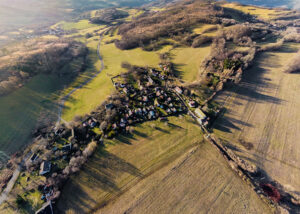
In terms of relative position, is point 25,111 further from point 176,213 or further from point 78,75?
point 176,213

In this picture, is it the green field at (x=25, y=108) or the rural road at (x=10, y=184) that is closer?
the rural road at (x=10, y=184)

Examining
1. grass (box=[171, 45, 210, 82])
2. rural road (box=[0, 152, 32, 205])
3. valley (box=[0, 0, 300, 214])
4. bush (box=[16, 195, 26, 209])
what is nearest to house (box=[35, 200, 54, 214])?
valley (box=[0, 0, 300, 214])

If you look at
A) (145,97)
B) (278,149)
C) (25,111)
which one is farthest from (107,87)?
(278,149)

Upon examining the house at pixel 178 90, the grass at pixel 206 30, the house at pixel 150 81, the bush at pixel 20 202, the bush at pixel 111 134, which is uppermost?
the grass at pixel 206 30

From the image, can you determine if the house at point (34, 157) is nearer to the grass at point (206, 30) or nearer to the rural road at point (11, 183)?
the rural road at point (11, 183)

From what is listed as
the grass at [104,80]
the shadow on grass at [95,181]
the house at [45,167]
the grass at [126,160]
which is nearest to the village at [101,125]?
the house at [45,167]

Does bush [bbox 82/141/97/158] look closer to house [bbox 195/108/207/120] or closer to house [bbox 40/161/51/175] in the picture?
house [bbox 40/161/51/175]
